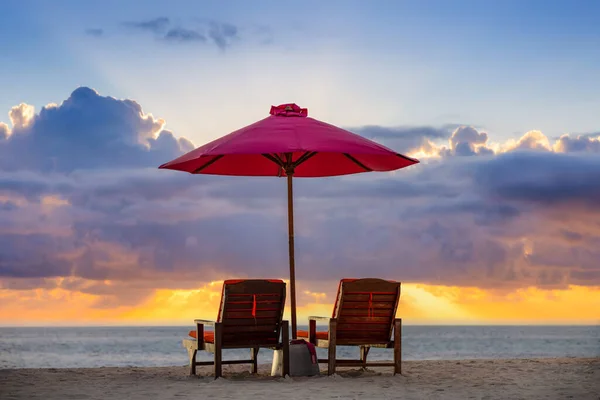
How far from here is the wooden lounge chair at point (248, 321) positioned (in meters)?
8.28

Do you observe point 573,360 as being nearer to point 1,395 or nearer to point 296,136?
point 296,136

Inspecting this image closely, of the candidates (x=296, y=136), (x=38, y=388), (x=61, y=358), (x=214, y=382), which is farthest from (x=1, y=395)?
(x=61, y=358)

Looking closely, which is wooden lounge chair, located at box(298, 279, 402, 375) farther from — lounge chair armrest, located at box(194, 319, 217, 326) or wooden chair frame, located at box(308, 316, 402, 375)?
lounge chair armrest, located at box(194, 319, 217, 326)

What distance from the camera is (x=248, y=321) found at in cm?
845

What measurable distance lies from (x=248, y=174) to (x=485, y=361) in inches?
160

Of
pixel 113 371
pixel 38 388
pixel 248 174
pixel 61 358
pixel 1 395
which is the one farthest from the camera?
pixel 61 358

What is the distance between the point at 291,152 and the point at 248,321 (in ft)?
6.29

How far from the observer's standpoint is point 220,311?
329 inches

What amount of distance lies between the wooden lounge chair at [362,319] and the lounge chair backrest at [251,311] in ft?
1.85

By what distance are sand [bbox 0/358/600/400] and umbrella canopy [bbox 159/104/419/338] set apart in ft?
3.70

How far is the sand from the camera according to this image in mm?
7125

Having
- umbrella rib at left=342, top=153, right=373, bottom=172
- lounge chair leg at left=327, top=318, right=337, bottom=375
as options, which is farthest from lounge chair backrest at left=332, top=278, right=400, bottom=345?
umbrella rib at left=342, top=153, right=373, bottom=172

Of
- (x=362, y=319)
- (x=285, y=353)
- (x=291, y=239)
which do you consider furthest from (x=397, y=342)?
(x=291, y=239)

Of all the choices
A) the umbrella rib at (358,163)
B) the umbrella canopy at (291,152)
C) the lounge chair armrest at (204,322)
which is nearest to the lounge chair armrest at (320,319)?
the umbrella canopy at (291,152)
